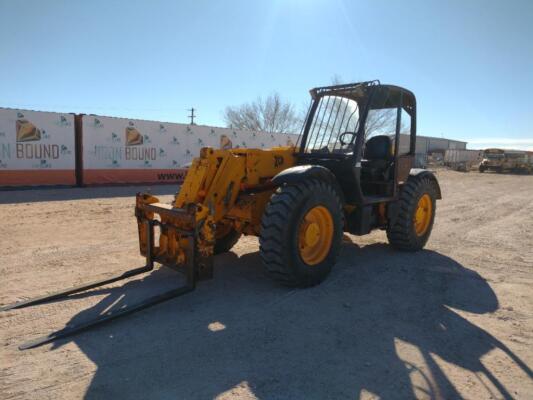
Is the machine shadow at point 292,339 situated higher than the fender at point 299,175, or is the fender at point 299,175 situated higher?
the fender at point 299,175

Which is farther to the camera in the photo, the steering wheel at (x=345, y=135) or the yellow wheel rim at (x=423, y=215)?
the yellow wheel rim at (x=423, y=215)

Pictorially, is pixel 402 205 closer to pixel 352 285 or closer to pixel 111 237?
pixel 352 285

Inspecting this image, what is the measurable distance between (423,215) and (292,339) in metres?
4.56

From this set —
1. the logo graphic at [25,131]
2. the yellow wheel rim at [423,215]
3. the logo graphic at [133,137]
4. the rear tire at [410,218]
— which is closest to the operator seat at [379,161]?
the rear tire at [410,218]

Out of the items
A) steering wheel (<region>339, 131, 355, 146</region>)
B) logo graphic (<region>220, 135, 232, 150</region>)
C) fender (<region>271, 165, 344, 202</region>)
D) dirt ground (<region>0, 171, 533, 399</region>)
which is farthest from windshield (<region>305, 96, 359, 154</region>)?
logo graphic (<region>220, 135, 232, 150</region>)

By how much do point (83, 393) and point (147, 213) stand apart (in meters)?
2.67

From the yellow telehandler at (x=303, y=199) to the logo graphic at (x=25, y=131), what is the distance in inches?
454

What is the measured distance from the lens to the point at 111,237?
24.8 ft

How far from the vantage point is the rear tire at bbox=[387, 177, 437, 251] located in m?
6.75

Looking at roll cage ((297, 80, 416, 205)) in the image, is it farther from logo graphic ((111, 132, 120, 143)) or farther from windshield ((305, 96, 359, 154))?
logo graphic ((111, 132, 120, 143))

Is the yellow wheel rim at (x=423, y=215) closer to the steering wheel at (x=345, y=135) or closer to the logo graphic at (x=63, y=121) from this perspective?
the steering wheel at (x=345, y=135)

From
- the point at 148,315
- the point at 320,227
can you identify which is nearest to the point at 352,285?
the point at 320,227

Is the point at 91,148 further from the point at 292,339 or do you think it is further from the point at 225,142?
the point at 292,339

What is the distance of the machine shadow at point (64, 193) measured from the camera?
12.2m
